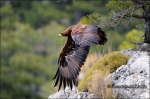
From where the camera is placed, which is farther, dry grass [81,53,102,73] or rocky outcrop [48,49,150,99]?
dry grass [81,53,102,73]

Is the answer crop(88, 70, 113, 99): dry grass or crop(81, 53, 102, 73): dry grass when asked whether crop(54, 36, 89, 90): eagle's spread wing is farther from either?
crop(81, 53, 102, 73): dry grass

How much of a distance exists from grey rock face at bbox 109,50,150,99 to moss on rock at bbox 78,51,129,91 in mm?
724

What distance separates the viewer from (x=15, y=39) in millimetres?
27625

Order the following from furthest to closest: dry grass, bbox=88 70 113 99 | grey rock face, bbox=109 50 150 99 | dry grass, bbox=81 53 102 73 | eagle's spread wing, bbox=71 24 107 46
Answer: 1. dry grass, bbox=81 53 102 73
2. dry grass, bbox=88 70 113 99
3. eagle's spread wing, bbox=71 24 107 46
4. grey rock face, bbox=109 50 150 99

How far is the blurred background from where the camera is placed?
25.8 m

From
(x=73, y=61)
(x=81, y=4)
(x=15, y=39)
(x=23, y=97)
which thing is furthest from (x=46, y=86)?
(x=73, y=61)

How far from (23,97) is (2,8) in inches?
222

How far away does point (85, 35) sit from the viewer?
794 cm

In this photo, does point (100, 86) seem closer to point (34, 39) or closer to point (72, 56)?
point (72, 56)

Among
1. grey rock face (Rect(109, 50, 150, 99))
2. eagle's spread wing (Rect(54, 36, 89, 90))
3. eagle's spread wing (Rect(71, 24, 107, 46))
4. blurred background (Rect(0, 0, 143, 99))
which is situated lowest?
grey rock face (Rect(109, 50, 150, 99))

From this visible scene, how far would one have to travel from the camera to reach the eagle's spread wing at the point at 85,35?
783cm

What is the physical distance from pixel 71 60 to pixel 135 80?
135cm

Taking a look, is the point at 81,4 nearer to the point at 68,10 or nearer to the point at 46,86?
the point at 68,10

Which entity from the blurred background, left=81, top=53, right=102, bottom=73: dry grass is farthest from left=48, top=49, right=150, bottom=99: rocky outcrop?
the blurred background
